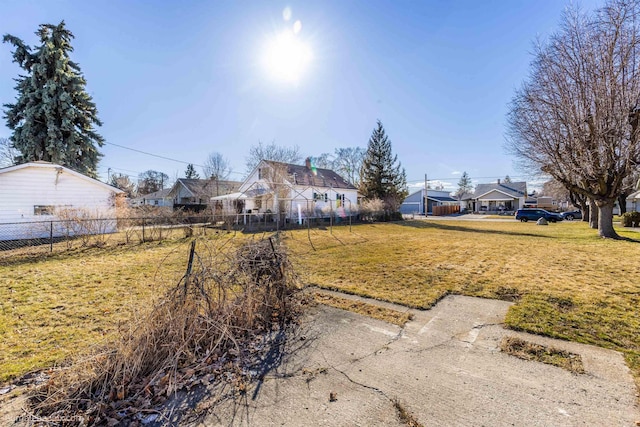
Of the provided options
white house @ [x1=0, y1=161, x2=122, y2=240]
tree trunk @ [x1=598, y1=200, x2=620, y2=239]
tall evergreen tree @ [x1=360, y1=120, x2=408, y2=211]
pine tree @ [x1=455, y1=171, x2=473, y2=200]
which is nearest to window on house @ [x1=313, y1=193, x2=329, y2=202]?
tall evergreen tree @ [x1=360, y1=120, x2=408, y2=211]

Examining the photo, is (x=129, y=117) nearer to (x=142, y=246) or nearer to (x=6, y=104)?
(x=6, y=104)

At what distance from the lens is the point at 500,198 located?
49094 mm

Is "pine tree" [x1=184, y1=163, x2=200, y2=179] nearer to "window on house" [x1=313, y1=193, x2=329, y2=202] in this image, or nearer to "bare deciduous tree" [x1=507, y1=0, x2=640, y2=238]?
"window on house" [x1=313, y1=193, x2=329, y2=202]

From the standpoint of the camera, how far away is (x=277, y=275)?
14.2 feet

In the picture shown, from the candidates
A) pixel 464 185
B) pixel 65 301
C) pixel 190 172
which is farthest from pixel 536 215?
pixel 464 185

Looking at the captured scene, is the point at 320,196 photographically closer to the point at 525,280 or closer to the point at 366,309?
the point at 525,280

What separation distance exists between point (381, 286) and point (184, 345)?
4.04 meters

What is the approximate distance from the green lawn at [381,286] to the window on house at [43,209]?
21.5ft

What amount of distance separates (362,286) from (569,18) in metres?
15.0

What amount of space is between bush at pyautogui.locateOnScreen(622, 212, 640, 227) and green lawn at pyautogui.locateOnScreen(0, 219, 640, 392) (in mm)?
13234

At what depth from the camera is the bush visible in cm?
1908

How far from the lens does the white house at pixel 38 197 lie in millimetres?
13195

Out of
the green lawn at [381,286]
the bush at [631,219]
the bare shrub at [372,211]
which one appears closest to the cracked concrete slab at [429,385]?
the green lawn at [381,286]

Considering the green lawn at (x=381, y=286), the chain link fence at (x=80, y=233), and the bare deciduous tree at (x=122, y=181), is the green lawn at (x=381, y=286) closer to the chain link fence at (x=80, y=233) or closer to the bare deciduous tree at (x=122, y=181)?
the chain link fence at (x=80, y=233)
